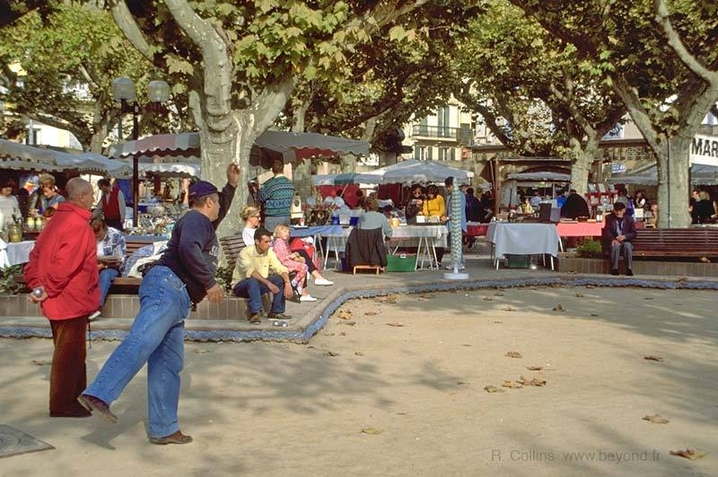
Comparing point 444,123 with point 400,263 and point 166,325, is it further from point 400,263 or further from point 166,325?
point 166,325

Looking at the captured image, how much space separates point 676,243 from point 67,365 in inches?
514

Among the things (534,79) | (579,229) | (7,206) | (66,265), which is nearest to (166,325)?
(66,265)

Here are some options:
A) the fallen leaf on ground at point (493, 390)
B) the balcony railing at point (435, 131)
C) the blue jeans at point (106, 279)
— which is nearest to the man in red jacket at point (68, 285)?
the fallen leaf on ground at point (493, 390)

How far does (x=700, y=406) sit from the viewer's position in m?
7.43

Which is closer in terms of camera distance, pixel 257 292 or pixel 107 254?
pixel 257 292

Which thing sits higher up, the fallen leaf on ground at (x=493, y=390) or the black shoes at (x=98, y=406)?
the black shoes at (x=98, y=406)

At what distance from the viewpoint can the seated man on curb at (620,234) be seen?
17.2 metres

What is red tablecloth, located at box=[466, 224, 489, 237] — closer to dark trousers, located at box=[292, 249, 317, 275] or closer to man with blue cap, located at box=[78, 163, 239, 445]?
dark trousers, located at box=[292, 249, 317, 275]

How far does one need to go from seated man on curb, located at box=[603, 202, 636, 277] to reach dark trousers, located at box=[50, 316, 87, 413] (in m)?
11.8

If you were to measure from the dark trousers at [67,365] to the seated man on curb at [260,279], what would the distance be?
→ 3.72m

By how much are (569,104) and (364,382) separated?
28874mm

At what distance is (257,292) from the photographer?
10.9 meters

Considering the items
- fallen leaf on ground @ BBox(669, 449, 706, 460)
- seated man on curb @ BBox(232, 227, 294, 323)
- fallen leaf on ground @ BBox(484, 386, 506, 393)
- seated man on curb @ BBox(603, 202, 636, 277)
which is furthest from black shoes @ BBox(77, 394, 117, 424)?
seated man on curb @ BBox(603, 202, 636, 277)

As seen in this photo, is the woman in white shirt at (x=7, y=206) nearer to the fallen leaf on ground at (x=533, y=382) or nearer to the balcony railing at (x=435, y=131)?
the fallen leaf on ground at (x=533, y=382)
